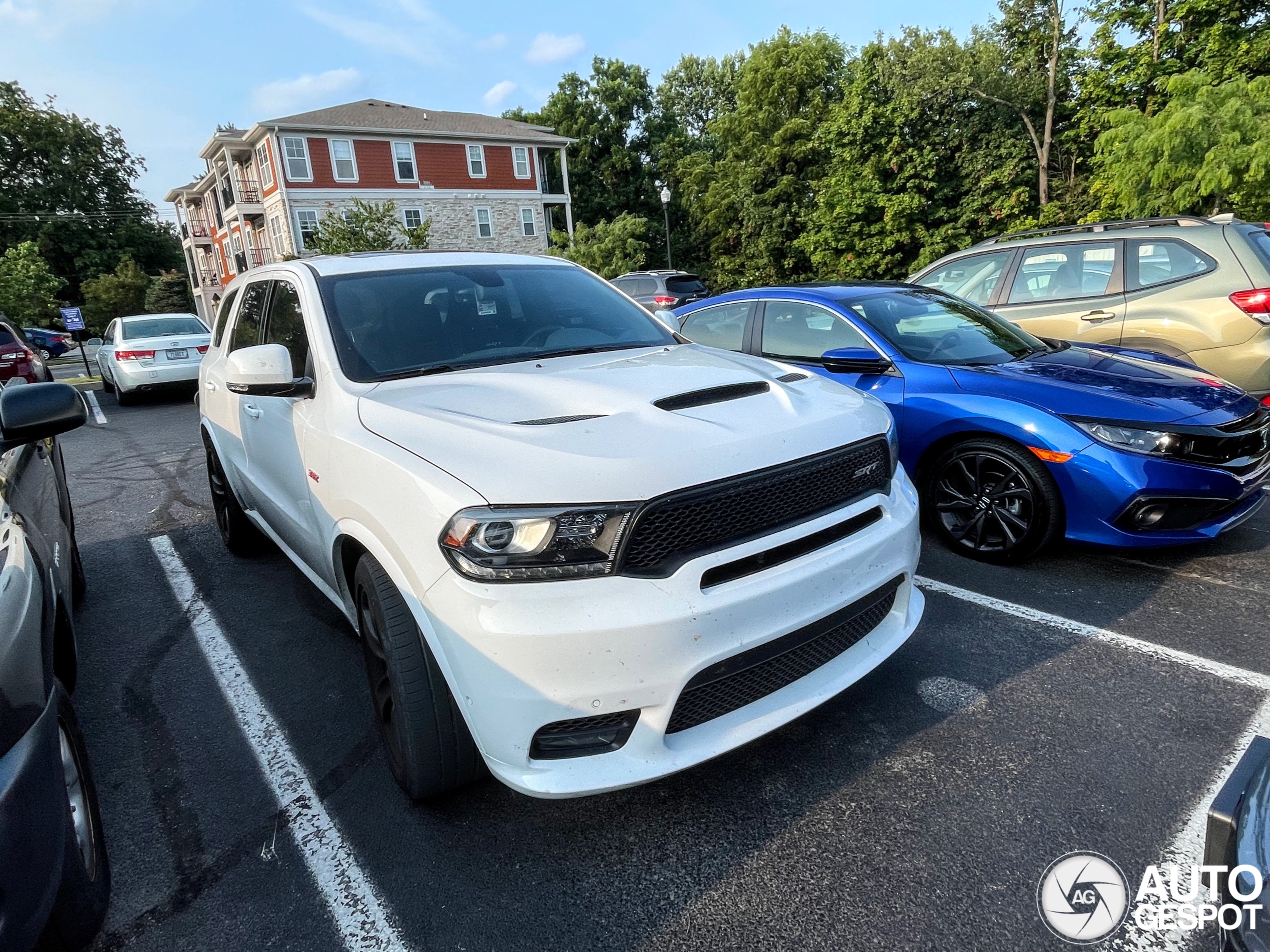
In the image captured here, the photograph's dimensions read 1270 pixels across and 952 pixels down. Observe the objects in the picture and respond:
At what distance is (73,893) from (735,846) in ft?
5.50

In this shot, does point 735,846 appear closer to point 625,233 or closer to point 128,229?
point 625,233

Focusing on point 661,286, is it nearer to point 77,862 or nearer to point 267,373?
point 267,373

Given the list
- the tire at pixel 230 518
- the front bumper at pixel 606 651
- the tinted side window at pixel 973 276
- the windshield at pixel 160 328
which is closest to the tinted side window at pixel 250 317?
the tire at pixel 230 518

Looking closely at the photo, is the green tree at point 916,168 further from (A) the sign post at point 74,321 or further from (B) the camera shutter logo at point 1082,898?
(B) the camera shutter logo at point 1082,898

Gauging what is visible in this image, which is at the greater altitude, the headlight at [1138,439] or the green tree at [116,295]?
the green tree at [116,295]

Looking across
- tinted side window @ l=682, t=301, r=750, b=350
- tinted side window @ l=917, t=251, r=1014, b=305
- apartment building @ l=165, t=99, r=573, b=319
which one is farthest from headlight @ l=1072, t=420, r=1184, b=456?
apartment building @ l=165, t=99, r=573, b=319

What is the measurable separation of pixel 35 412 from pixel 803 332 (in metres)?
4.05

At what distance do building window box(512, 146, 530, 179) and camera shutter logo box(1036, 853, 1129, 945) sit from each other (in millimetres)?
39038

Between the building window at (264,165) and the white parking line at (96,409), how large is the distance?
21.4 meters

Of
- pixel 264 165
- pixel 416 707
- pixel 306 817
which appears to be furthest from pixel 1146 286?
pixel 264 165

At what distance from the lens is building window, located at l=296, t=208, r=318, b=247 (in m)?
31.9

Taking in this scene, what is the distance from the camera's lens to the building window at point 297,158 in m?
31.2

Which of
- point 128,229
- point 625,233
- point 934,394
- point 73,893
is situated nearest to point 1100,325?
point 934,394

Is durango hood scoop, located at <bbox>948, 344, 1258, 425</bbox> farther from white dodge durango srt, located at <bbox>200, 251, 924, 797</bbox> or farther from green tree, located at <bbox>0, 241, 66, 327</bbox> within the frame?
green tree, located at <bbox>0, 241, 66, 327</bbox>
